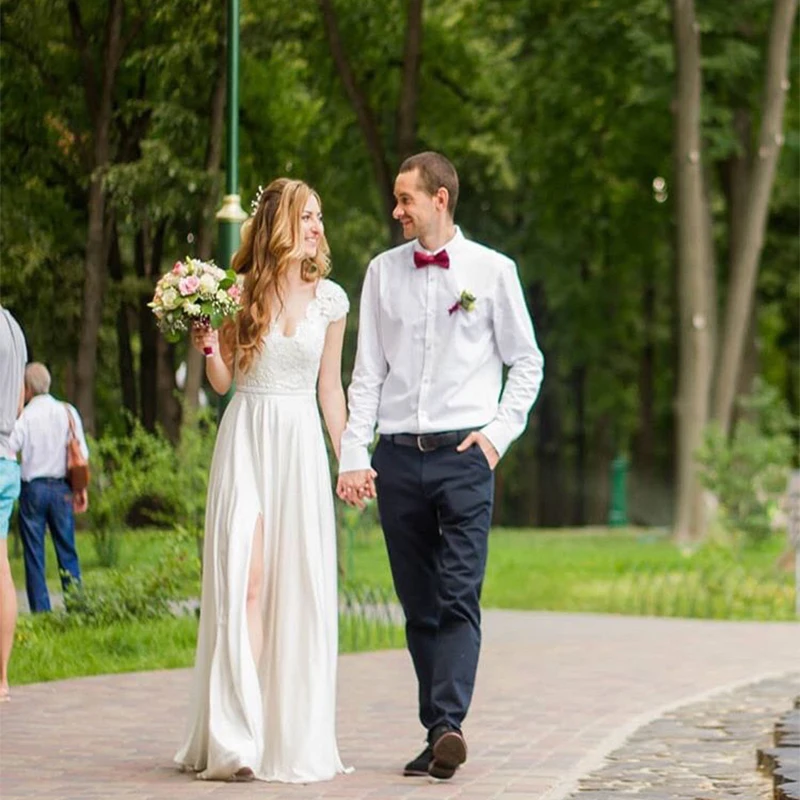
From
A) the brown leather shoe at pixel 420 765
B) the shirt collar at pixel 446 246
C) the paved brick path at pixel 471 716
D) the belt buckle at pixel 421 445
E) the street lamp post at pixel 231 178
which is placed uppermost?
the street lamp post at pixel 231 178

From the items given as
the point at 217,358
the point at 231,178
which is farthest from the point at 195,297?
the point at 231,178

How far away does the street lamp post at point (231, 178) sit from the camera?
45.0 feet

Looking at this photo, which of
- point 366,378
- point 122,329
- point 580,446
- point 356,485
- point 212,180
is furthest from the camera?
point 580,446

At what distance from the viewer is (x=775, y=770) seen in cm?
794

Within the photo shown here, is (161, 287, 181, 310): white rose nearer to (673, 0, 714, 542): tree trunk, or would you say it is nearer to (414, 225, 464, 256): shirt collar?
(414, 225, 464, 256): shirt collar

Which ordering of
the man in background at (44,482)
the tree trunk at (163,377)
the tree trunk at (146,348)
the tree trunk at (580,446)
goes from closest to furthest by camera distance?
1. the man in background at (44,482)
2. the tree trunk at (146,348)
3. the tree trunk at (163,377)
4. the tree trunk at (580,446)

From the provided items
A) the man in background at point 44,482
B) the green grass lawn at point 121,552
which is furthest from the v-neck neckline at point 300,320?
the green grass lawn at point 121,552

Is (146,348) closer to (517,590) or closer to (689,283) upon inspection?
(517,590)

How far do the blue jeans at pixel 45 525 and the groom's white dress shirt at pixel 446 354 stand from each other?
20.7ft

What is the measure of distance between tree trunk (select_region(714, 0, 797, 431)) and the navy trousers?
18.3 metres

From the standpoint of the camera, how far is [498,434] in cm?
766

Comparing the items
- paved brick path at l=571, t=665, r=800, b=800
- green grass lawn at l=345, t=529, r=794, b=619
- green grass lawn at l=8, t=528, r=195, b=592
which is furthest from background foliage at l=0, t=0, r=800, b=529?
paved brick path at l=571, t=665, r=800, b=800

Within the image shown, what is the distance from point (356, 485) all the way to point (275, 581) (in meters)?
0.50

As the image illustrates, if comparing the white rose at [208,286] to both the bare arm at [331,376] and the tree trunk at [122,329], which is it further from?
the tree trunk at [122,329]
